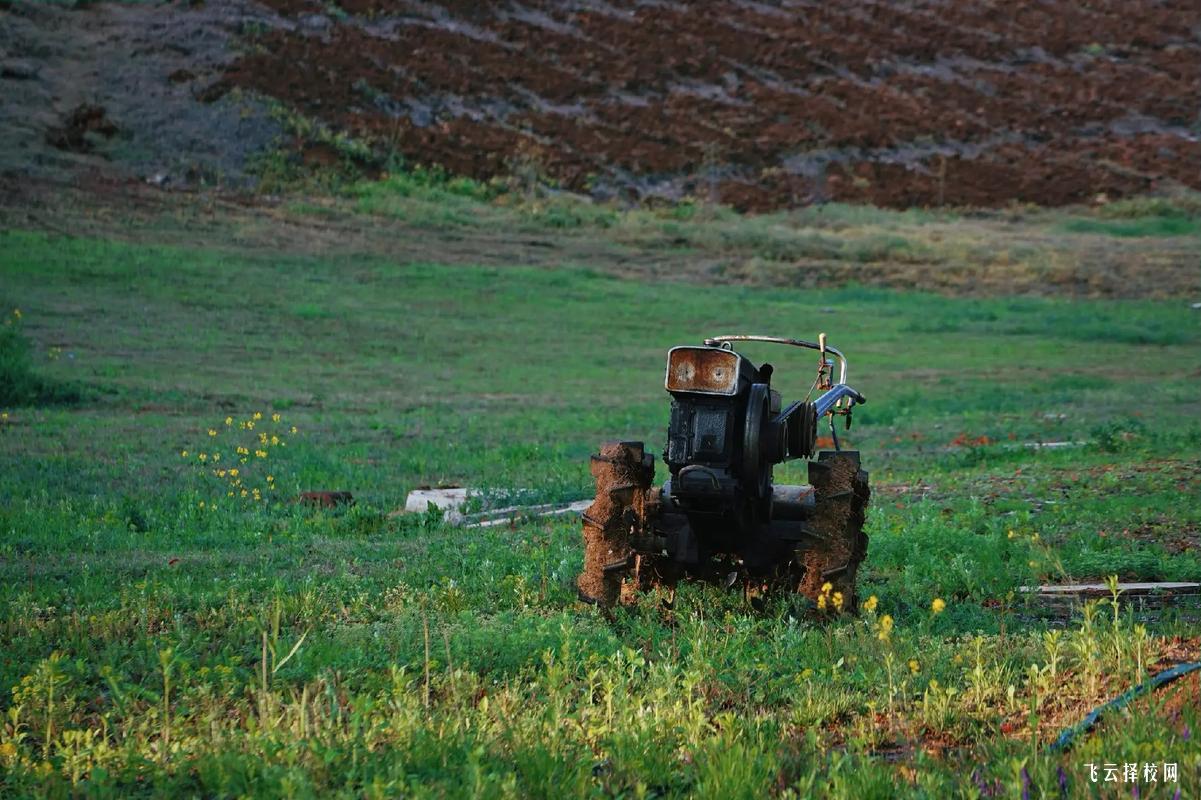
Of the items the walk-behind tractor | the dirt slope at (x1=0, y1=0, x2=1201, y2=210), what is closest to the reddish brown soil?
the dirt slope at (x1=0, y1=0, x2=1201, y2=210)

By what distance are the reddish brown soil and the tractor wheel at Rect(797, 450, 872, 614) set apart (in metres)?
33.7

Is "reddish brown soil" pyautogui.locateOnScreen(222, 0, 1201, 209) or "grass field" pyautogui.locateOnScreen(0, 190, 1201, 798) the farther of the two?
"reddish brown soil" pyautogui.locateOnScreen(222, 0, 1201, 209)

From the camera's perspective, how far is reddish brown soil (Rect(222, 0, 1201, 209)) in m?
41.9

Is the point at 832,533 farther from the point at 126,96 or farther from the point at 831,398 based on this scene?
the point at 126,96

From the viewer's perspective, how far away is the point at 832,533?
723 cm

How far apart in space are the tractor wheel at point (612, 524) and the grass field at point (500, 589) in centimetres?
19

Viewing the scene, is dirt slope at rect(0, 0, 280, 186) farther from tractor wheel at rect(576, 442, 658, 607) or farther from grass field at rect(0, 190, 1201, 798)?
tractor wheel at rect(576, 442, 658, 607)

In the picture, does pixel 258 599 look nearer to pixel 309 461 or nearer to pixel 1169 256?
pixel 309 461

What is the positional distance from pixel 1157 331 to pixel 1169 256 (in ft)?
29.5

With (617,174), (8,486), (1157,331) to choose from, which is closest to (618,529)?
(8,486)

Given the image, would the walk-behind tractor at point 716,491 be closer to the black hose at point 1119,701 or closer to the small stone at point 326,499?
the black hose at point 1119,701

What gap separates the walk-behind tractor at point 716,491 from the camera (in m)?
7.22

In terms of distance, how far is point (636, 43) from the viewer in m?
48.4

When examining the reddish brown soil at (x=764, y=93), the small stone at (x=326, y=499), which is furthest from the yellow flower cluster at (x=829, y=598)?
the reddish brown soil at (x=764, y=93)
